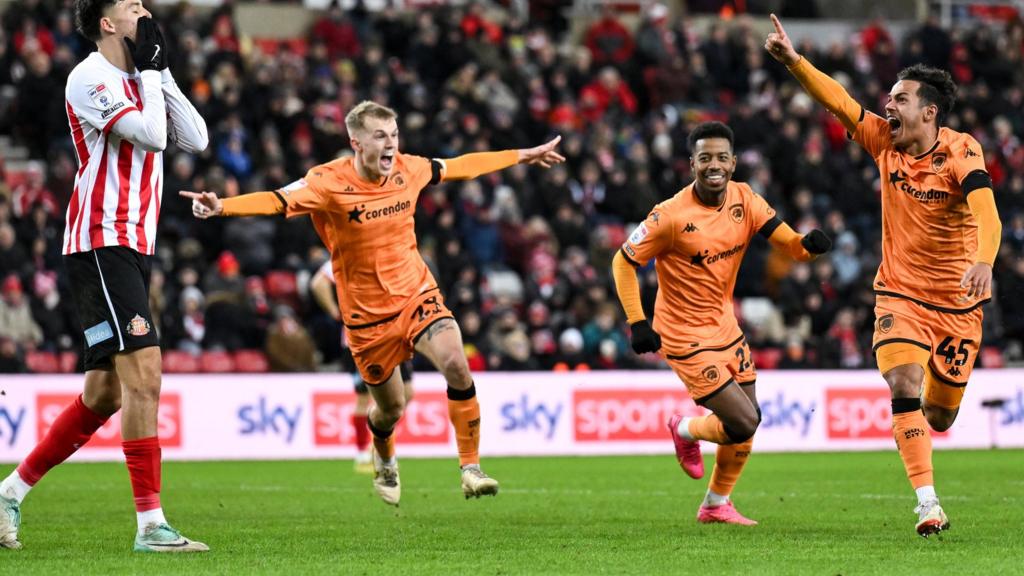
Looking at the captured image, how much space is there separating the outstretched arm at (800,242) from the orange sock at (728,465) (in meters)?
1.31

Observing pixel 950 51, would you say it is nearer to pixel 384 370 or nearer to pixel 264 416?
pixel 264 416

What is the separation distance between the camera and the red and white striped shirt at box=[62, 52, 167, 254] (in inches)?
341

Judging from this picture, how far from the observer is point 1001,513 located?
11.1 m

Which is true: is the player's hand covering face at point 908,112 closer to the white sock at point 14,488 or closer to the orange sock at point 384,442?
the orange sock at point 384,442

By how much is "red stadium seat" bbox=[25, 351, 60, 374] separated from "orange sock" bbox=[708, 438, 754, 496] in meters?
10.4

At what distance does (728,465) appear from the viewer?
36.4ft

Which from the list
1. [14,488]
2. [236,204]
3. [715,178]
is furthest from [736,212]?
[14,488]

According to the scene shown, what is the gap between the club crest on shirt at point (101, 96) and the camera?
8.62 m

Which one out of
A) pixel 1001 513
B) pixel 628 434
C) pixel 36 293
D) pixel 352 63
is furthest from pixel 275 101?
pixel 1001 513

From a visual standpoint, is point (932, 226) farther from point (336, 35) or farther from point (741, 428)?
point (336, 35)

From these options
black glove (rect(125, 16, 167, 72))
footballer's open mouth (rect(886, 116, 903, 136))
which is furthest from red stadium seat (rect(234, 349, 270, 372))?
footballer's open mouth (rect(886, 116, 903, 136))

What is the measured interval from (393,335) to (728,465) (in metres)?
2.45

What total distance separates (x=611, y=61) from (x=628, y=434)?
8.95 meters

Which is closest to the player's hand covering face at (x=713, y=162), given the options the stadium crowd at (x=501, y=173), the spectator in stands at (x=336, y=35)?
the stadium crowd at (x=501, y=173)
